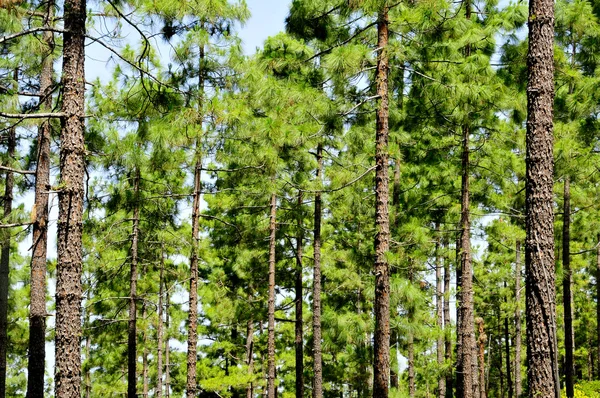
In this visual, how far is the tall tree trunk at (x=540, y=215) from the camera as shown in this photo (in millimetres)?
5758

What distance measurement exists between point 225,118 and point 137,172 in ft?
15.8

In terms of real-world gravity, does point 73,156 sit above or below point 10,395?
above

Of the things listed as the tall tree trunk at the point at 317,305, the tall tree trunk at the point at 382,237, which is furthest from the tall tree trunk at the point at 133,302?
the tall tree trunk at the point at 382,237

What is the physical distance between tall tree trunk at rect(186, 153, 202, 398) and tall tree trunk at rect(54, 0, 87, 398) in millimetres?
5944

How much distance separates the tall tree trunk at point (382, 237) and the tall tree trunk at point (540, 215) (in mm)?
3561

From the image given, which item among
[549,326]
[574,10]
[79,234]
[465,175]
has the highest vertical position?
[574,10]

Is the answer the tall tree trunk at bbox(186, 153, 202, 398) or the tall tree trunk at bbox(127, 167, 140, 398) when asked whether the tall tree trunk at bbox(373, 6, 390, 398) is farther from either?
the tall tree trunk at bbox(127, 167, 140, 398)

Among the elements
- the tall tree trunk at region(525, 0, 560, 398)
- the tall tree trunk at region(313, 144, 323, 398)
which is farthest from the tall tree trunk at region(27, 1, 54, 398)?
the tall tree trunk at region(525, 0, 560, 398)

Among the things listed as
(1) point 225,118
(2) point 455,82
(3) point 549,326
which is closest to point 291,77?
(1) point 225,118

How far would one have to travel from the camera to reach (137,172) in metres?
16.2

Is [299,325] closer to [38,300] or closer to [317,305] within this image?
[317,305]

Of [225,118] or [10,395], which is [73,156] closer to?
[225,118]

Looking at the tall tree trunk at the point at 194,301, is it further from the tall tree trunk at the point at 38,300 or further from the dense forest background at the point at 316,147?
the tall tree trunk at the point at 38,300

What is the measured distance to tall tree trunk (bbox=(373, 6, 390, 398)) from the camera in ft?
30.5
